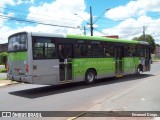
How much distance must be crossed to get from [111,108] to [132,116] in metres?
1.30

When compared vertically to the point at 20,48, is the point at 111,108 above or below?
below

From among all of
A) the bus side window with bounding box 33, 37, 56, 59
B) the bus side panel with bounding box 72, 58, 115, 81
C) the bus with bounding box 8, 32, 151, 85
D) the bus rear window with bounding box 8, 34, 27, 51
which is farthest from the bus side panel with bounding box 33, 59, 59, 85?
the bus side panel with bounding box 72, 58, 115, 81

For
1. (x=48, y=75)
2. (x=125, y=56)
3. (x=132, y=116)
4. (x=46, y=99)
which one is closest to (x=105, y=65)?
(x=125, y=56)

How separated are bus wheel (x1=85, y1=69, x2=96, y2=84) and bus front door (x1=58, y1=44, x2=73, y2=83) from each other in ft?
5.34

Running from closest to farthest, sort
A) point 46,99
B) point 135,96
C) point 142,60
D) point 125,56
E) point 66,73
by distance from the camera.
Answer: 1. point 135,96
2. point 46,99
3. point 66,73
4. point 125,56
5. point 142,60

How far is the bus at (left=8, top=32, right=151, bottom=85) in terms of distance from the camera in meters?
13.3

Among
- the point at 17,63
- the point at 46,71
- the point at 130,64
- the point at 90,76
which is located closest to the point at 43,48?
the point at 46,71

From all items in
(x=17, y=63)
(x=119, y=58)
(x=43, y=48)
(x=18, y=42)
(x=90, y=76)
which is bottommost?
(x=90, y=76)

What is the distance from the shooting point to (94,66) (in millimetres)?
17125

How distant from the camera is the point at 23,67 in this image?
1350cm

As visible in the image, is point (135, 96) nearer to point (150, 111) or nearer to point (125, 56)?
point (150, 111)

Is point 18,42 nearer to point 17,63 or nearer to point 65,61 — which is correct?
point 17,63

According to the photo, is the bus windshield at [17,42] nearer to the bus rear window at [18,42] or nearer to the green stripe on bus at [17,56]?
the bus rear window at [18,42]

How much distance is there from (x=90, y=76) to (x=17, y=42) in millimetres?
5100
